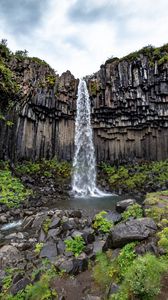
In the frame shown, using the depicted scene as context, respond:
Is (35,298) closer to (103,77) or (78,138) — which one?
(78,138)

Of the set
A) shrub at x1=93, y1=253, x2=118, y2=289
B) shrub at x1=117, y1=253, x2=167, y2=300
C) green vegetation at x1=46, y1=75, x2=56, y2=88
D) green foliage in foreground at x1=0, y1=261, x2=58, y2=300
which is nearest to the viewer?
shrub at x1=117, y1=253, x2=167, y2=300

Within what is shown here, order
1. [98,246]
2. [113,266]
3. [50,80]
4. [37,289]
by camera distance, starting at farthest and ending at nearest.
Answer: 1. [50,80]
2. [98,246]
3. [113,266]
4. [37,289]

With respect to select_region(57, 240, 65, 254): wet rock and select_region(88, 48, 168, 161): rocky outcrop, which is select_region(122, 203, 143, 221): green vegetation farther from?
select_region(88, 48, 168, 161): rocky outcrop

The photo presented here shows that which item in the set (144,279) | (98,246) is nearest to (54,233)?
(98,246)

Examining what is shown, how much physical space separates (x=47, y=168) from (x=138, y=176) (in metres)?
10.1

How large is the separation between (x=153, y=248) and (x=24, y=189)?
48.0 feet

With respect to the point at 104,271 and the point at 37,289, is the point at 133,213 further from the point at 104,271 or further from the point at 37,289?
the point at 37,289

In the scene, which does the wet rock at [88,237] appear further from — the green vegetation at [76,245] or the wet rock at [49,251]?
the wet rock at [49,251]

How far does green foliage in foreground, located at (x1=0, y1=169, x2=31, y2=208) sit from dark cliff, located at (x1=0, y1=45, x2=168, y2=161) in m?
5.66

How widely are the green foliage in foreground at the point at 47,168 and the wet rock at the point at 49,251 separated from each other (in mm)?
15416

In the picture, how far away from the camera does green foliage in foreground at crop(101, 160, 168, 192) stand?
23.9 meters

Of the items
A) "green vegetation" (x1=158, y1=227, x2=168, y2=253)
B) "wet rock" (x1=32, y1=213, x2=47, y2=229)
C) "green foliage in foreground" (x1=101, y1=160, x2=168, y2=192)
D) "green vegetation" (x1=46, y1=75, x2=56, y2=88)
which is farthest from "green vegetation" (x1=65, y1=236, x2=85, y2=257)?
"green vegetation" (x1=46, y1=75, x2=56, y2=88)

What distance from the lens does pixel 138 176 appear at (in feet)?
85.6

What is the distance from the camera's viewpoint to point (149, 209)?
7.99 m
